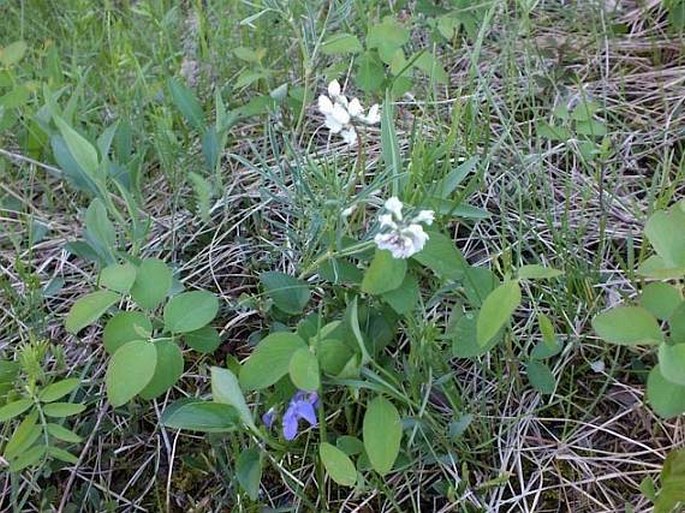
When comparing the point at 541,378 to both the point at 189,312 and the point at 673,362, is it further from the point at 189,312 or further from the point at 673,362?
the point at 189,312

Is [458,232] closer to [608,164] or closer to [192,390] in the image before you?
[608,164]

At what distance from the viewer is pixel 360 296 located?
54.4 inches

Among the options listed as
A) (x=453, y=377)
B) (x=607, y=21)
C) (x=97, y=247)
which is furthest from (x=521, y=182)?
(x=97, y=247)

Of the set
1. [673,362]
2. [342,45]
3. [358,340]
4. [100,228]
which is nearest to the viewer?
[673,362]

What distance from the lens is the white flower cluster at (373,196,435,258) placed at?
116cm

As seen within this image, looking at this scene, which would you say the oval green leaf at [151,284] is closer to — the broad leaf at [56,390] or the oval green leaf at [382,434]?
the broad leaf at [56,390]

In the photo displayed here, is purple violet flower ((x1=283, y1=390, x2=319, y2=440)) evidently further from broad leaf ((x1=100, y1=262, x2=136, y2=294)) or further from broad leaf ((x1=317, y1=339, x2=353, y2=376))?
broad leaf ((x1=100, y1=262, x2=136, y2=294))

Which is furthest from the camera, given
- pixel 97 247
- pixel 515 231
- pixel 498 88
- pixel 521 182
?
pixel 498 88

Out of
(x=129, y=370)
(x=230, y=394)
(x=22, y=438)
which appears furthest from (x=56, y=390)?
(x=230, y=394)

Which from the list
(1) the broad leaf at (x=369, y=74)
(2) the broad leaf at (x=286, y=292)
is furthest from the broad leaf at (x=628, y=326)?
(1) the broad leaf at (x=369, y=74)

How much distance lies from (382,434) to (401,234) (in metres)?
0.26

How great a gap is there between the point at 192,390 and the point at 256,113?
622mm

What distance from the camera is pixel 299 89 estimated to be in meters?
1.88

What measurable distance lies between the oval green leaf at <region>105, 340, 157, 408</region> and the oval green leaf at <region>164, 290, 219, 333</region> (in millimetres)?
66
